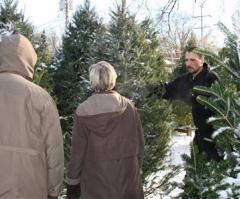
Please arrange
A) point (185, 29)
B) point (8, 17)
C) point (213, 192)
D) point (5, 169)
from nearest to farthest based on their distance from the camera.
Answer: point (213, 192)
point (5, 169)
point (8, 17)
point (185, 29)

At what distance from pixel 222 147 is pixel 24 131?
1310 mm

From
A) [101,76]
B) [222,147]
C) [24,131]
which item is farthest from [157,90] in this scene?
[222,147]

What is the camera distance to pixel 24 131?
3172 millimetres

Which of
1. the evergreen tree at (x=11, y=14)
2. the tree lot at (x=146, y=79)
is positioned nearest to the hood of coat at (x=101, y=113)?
Result: the tree lot at (x=146, y=79)

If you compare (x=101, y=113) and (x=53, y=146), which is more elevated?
(x=101, y=113)

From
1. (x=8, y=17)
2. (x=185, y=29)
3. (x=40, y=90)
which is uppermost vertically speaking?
(x=185, y=29)

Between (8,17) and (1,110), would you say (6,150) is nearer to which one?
(1,110)

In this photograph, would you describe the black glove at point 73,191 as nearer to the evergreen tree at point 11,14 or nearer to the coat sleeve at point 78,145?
the coat sleeve at point 78,145

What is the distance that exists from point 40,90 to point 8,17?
16.2 feet

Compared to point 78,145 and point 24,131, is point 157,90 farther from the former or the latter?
point 24,131

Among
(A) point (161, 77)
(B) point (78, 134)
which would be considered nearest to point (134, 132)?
(B) point (78, 134)

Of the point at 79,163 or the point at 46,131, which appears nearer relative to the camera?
the point at 46,131

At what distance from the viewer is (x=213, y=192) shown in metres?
2.66

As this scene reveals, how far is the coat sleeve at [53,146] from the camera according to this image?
3201mm
